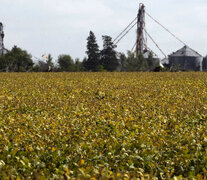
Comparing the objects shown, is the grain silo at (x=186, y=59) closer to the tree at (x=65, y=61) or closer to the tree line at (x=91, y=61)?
the tree line at (x=91, y=61)

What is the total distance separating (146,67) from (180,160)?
3212 inches

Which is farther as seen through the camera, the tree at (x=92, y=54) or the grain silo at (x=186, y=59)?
the grain silo at (x=186, y=59)

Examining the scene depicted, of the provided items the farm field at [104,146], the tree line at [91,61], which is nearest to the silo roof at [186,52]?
the tree line at [91,61]

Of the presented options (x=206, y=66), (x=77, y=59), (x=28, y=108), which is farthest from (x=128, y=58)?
(x=28, y=108)

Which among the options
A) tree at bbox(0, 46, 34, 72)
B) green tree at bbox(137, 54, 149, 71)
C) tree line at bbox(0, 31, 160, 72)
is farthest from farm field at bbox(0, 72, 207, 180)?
green tree at bbox(137, 54, 149, 71)

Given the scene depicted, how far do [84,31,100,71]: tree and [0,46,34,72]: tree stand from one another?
13.0 m

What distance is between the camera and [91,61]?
75.3 m

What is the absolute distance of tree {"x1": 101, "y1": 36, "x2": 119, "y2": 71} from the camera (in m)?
75.6

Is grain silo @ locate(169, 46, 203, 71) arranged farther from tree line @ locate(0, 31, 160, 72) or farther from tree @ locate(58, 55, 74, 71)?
tree @ locate(58, 55, 74, 71)

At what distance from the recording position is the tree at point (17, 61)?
68562mm

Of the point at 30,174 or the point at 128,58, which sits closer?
the point at 30,174

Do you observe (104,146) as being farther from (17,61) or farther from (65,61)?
(65,61)

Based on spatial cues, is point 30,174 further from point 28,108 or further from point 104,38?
point 104,38

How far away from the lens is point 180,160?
22.3 ft
